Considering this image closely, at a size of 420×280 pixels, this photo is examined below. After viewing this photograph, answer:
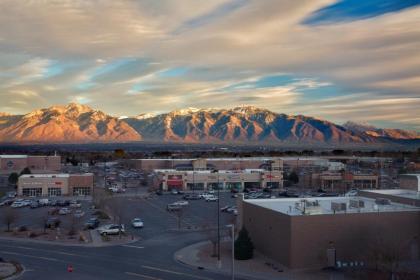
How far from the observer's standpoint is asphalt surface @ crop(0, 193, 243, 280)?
2281 cm

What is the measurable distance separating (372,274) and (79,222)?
2262 centimetres

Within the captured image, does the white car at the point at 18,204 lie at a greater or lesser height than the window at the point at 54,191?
lesser

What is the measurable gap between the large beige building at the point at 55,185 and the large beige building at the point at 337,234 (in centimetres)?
3421

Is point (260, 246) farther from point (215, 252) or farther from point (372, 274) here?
point (372, 274)

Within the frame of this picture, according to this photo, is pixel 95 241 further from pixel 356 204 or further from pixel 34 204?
pixel 34 204

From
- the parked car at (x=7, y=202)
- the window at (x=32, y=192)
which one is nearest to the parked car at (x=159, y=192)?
the window at (x=32, y=192)

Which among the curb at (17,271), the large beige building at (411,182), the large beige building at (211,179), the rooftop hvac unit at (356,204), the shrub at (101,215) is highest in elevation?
the large beige building at (411,182)

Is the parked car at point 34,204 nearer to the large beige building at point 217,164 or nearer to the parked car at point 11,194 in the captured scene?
the parked car at point 11,194

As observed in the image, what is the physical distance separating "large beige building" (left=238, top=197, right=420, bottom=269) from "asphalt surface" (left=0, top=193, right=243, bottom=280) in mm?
3697

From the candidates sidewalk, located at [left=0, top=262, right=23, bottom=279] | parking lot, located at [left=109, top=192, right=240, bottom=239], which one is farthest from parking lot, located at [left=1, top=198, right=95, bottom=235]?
sidewalk, located at [left=0, top=262, right=23, bottom=279]

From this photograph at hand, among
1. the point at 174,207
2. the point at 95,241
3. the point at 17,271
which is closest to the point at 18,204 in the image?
the point at 174,207

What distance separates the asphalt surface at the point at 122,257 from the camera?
2281 cm

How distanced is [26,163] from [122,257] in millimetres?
58714

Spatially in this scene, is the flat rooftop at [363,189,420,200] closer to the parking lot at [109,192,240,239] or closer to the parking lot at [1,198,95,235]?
the parking lot at [109,192,240,239]
